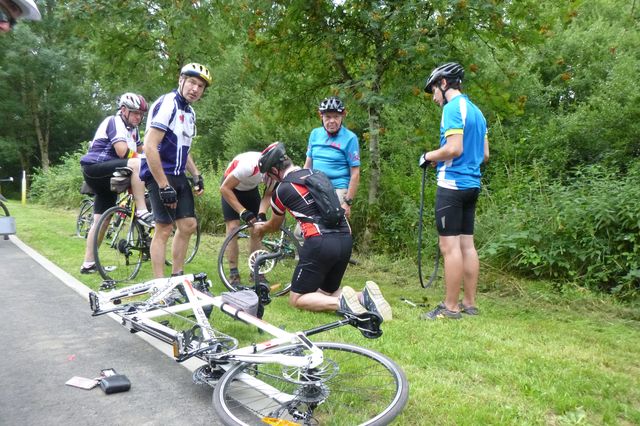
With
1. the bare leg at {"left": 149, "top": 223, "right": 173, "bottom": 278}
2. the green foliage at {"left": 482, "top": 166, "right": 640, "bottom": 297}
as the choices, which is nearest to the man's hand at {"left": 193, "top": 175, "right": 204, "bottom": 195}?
the bare leg at {"left": 149, "top": 223, "right": 173, "bottom": 278}

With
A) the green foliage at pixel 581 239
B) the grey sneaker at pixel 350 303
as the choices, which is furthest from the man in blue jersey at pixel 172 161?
the green foliage at pixel 581 239

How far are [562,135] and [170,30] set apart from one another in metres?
7.54

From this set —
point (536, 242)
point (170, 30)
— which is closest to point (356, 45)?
point (170, 30)

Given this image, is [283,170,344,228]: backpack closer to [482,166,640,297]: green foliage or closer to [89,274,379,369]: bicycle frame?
[89,274,379,369]: bicycle frame

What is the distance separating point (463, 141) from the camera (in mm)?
4789

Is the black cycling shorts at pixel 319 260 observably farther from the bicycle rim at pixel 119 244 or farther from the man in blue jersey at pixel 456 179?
the bicycle rim at pixel 119 244

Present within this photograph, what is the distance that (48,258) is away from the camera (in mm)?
7902

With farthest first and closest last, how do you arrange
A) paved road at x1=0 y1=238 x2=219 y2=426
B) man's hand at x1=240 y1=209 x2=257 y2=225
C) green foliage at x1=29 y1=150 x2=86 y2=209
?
green foliage at x1=29 y1=150 x2=86 y2=209
man's hand at x1=240 y1=209 x2=257 y2=225
paved road at x1=0 y1=238 x2=219 y2=426

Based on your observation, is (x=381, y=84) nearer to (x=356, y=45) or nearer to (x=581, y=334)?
(x=356, y=45)

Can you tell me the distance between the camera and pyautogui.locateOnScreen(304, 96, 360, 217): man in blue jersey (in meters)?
6.21

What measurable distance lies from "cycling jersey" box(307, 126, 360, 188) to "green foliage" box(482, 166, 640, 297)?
196 centimetres

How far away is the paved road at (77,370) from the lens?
3025 mm

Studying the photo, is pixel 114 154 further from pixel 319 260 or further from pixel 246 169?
pixel 319 260

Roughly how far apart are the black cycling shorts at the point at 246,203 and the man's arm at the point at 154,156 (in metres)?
1.33
